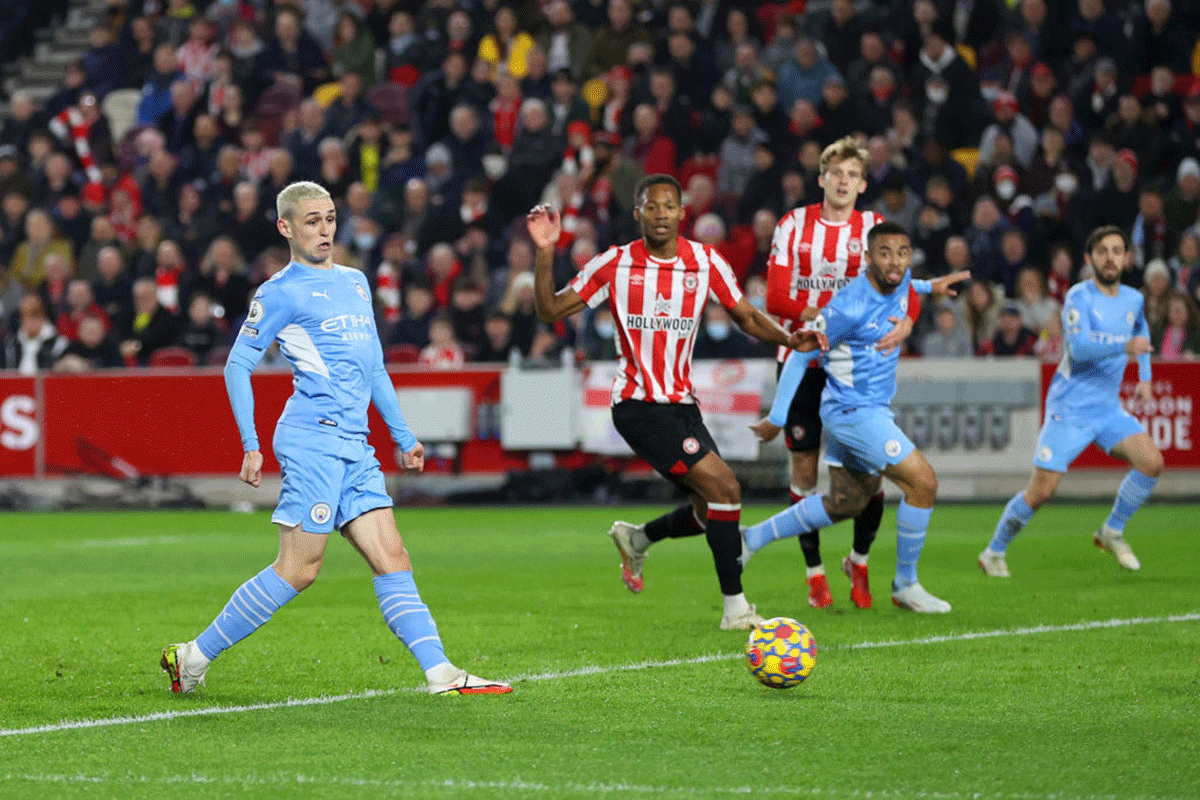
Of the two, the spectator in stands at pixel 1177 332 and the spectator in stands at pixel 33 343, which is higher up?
the spectator in stands at pixel 1177 332

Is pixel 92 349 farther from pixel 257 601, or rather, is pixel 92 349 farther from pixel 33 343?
pixel 257 601

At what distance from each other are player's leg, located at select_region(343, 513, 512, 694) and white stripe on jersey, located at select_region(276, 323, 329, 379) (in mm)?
569

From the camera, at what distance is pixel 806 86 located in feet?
66.1

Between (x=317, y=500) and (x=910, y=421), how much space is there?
11317 mm

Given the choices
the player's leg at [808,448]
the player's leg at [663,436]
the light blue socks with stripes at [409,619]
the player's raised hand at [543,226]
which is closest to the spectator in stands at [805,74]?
the player's leg at [808,448]

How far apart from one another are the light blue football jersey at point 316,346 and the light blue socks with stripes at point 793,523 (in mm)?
3396

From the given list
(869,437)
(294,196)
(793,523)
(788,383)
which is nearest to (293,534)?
(294,196)

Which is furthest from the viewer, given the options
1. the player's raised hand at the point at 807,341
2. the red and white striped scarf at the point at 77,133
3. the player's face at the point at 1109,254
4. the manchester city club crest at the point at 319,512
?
the red and white striped scarf at the point at 77,133

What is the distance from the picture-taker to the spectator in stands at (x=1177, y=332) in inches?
673

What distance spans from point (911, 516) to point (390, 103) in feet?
44.9

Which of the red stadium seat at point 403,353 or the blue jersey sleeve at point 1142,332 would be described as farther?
the red stadium seat at point 403,353

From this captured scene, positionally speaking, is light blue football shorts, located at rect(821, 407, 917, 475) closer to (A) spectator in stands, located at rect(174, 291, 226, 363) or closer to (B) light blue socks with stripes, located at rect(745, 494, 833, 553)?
(B) light blue socks with stripes, located at rect(745, 494, 833, 553)

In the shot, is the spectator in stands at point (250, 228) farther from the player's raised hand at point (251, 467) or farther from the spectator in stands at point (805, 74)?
the player's raised hand at point (251, 467)

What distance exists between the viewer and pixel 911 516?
9523 mm
